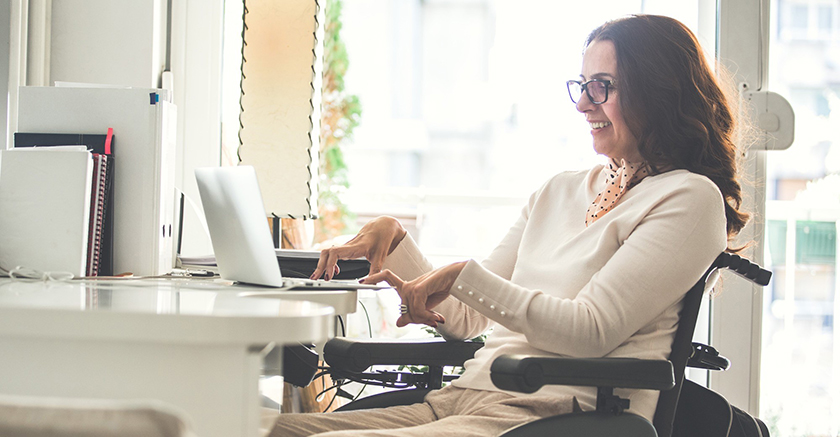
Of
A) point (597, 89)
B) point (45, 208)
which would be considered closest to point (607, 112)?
point (597, 89)

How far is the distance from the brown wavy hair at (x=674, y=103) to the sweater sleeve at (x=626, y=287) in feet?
0.42

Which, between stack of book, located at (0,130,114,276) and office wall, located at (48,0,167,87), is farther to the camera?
office wall, located at (48,0,167,87)

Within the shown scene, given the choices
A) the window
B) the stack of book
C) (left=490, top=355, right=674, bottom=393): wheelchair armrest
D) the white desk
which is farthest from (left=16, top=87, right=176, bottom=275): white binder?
the window

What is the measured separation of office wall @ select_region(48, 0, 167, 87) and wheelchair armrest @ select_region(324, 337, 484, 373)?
131 centimetres

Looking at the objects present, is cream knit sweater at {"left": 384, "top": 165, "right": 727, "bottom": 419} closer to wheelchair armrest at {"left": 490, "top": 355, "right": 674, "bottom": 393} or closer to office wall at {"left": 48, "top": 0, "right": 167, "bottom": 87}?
wheelchair armrest at {"left": 490, "top": 355, "right": 674, "bottom": 393}

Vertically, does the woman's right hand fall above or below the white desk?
above

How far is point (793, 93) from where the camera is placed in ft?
7.86

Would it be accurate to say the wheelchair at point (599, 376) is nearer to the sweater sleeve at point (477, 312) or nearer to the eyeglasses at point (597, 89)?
the sweater sleeve at point (477, 312)

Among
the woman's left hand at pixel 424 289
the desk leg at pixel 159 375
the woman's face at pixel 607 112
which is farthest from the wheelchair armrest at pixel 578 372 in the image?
the woman's face at pixel 607 112

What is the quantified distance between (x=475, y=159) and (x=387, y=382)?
1.72 m

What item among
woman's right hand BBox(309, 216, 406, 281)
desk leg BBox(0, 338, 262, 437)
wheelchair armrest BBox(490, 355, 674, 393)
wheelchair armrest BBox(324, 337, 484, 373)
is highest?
woman's right hand BBox(309, 216, 406, 281)

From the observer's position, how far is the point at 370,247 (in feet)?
4.82

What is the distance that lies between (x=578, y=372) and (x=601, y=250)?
→ 0.31m

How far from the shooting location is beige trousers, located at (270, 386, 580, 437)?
1.06 metres
